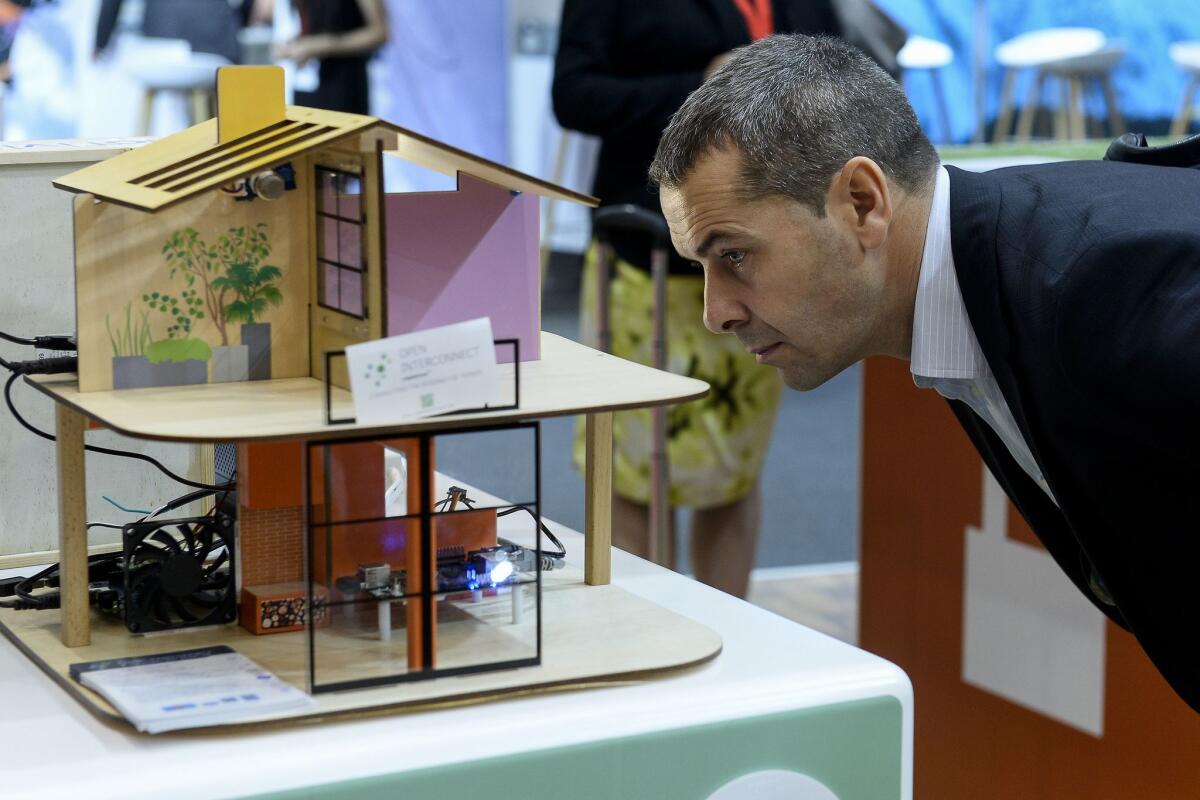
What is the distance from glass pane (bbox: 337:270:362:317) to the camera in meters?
1.03

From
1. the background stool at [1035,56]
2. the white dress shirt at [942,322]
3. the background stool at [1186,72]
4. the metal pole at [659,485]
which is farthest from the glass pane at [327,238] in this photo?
the background stool at [1186,72]

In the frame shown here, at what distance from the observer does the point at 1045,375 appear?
109 centimetres

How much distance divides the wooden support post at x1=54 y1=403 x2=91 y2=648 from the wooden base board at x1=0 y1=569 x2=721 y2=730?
2 cm

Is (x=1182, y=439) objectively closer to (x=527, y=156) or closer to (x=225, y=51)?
(x=225, y=51)

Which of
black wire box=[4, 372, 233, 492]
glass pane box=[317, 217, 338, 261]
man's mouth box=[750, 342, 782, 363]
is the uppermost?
glass pane box=[317, 217, 338, 261]

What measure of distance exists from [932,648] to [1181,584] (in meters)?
1.27

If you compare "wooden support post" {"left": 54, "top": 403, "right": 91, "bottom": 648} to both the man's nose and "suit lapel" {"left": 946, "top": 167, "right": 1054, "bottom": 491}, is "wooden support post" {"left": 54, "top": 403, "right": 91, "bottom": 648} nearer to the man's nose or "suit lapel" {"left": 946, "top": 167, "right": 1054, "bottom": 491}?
the man's nose

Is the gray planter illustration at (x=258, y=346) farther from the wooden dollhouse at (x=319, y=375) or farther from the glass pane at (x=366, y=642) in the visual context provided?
the glass pane at (x=366, y=642)

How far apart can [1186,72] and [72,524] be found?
5.08 meters

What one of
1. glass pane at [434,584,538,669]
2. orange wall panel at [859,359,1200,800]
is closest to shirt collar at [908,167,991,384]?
glass pane at [434,584,538,669]

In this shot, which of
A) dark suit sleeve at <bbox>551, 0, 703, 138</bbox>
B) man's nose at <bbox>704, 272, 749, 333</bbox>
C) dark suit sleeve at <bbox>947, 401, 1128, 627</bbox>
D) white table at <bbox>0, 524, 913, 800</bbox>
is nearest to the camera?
white table at <bbox>0, 524, 913, 800</bbox>

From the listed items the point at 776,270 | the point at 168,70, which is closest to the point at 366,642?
the point at 776,270

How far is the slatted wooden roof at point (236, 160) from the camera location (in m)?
0.98

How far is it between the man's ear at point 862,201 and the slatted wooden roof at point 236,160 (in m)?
0.20
